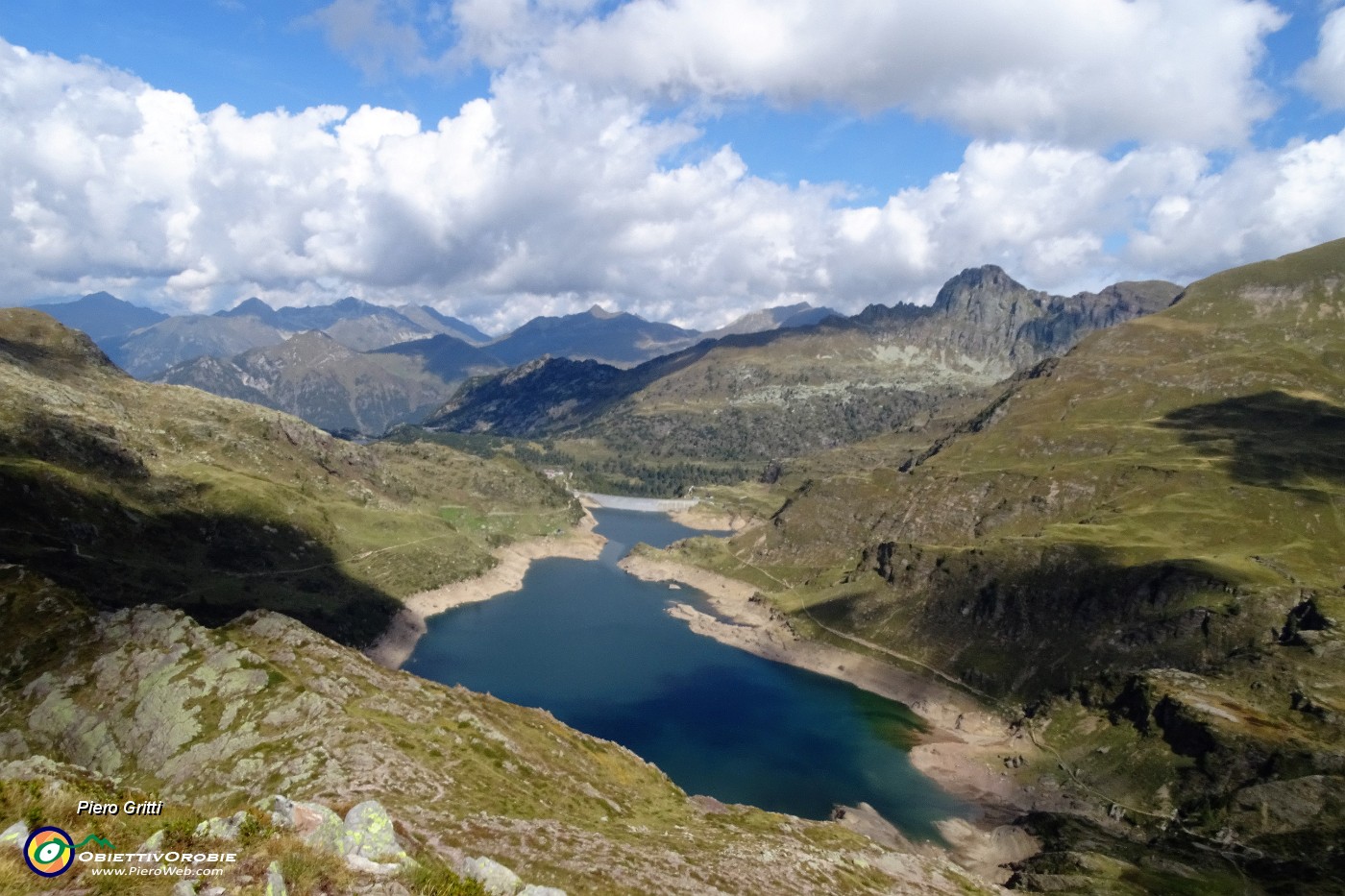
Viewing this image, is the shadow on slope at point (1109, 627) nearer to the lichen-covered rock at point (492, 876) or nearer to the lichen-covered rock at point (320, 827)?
the lichen-covered rock at point (492, 876)

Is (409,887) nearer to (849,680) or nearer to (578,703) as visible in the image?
(578,703)

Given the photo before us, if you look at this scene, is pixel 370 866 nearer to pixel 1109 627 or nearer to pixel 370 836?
pixel 370 836

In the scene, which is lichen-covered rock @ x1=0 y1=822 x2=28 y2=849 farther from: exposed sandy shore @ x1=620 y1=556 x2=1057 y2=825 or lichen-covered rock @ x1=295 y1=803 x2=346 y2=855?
exposed sandy shore @ x1=620 y1=556 x2=1057 y2=825

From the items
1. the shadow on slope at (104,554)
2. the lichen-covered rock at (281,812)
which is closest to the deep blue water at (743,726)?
the shadow on slope at (104,554)

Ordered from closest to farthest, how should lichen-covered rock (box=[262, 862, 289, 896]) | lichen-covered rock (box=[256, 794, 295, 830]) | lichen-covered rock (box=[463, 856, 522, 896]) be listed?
lichen-covered rock (box=[262, 862, 289, 896]) < lichen-covered rock (box=[256, 794, 295, 830]) < lichen-covered rock (box=[463, 856, 522, 896])

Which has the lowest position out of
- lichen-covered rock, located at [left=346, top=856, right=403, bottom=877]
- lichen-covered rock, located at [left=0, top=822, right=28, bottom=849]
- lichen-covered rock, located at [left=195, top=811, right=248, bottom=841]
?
lichen-covered rock, located at [left=346, top=856, right=403, bottom=877]

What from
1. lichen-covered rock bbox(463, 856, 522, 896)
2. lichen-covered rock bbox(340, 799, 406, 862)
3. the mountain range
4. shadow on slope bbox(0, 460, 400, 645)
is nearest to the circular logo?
the mountain range

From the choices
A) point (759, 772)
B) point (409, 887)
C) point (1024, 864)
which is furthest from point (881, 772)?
point (409, 887)
